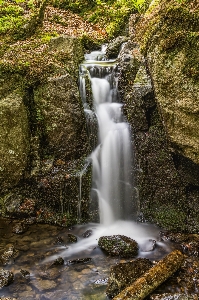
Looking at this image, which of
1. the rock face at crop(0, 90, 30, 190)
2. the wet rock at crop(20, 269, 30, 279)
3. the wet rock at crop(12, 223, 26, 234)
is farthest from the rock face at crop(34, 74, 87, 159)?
the wet rock at crop(20, 269, 30, 279)

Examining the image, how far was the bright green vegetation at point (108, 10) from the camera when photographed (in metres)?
13.3

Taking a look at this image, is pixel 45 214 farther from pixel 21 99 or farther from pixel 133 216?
pixel 21 99

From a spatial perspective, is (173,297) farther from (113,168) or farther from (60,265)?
(113,168)

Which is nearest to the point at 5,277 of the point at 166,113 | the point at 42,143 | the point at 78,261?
the point at 78,261

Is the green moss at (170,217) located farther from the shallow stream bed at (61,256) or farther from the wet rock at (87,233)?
the wet rock at (87,233)

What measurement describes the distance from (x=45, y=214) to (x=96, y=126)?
289 centimetres

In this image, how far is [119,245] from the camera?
6445mm

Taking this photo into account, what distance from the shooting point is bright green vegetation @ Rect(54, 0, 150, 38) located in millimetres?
13344

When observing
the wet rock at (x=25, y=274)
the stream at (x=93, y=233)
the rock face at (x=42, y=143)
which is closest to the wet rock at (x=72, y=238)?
the stream at (x=93, y=233)

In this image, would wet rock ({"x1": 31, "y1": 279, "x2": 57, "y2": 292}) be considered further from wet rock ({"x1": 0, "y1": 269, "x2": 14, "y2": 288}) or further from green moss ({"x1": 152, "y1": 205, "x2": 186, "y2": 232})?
green moss ({"x1": 152, "y1": 205, "x2": 186, "y2": 232})

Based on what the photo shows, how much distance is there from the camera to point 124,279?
511cm

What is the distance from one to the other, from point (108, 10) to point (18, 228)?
1224 centimetres

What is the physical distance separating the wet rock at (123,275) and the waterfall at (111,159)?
2479mm

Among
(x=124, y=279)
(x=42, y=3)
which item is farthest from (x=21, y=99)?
(x=42, y=3)
